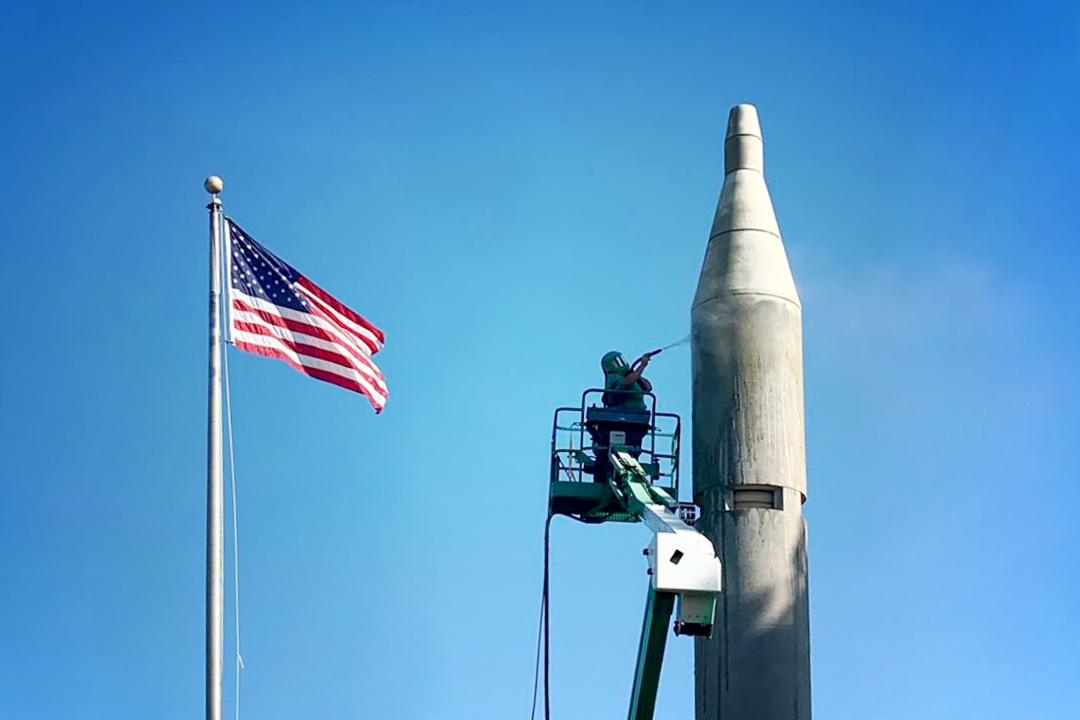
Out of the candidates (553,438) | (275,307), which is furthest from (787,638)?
(275,307)

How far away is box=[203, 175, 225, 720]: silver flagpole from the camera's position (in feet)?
58.2

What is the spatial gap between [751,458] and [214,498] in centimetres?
1069

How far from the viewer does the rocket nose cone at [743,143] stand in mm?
29578

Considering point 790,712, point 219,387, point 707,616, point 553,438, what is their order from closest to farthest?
point 219,387 < point 707,616 < point 790,712 < point 553,438

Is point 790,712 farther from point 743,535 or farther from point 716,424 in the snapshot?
point 716,424

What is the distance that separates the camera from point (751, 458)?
26.6 meters

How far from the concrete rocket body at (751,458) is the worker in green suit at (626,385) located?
2.88 metres

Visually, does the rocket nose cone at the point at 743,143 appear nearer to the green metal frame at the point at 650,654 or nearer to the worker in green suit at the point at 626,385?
the worker in green suit at the point at 626,385

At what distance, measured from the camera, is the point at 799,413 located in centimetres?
2734

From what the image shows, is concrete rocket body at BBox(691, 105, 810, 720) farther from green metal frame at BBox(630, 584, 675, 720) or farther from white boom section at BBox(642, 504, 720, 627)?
white boom section at BBox(642, 504, 720, 627)

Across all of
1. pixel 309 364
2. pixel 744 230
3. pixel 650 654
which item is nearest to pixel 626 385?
pixel 744 230

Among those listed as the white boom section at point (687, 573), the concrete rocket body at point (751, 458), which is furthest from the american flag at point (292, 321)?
the concrete rocket body at point (751, 458)

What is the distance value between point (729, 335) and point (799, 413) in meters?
1.72

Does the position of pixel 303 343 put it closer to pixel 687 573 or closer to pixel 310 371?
pixel 310 371
